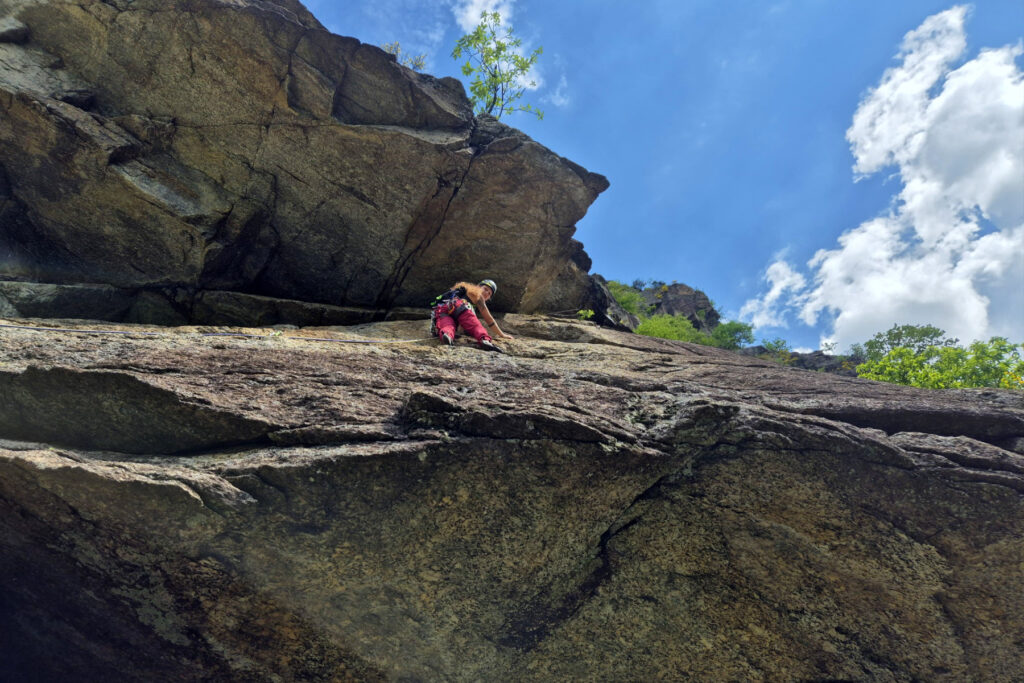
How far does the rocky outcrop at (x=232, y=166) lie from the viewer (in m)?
8.86

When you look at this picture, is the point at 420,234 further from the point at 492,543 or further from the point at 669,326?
the point at 669,326

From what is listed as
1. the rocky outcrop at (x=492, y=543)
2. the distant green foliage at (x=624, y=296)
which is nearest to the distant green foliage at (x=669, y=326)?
the distant green foliage at (x=624, y=296)

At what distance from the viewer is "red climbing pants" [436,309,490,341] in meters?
8.89

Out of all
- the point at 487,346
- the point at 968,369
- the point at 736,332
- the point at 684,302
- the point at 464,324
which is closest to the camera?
the point at 487,346

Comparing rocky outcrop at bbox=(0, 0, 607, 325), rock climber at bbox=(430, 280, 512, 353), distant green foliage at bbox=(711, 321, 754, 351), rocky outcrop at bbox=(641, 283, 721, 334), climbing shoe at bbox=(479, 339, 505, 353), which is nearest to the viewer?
climbing shoe at bbox=(479, 339, 505, 353)

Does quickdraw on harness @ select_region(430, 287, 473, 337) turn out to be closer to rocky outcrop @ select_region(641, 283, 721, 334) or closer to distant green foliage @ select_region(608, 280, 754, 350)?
distant green foliage @ select_region(608, 280, 754, 350)

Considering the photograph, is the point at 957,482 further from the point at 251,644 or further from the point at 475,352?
the point at 251,644

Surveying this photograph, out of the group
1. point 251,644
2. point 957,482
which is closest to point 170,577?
point 251,644

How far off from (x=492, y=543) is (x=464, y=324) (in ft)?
16.7

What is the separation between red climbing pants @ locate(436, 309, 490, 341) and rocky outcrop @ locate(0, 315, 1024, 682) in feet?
12.4

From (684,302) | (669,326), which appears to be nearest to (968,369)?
(669,326)

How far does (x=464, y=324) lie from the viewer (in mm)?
9180

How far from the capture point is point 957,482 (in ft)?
15.1

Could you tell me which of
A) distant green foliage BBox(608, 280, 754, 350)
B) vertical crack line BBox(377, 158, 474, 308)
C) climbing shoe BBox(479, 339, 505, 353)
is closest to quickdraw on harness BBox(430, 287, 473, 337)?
climbing shoe BBox(479, 339, 505, 353)
